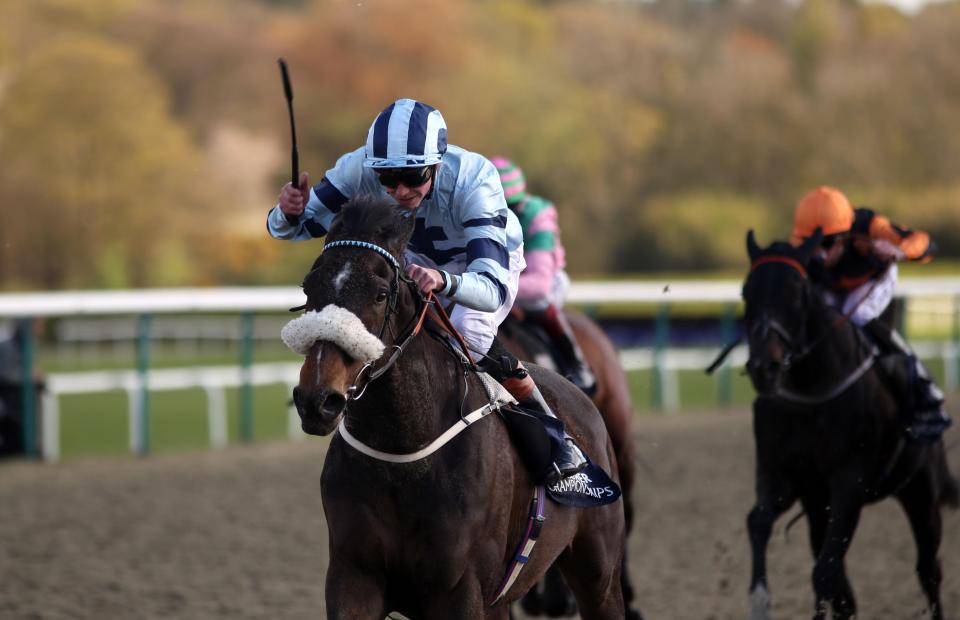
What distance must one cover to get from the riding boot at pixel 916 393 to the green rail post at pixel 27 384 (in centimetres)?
687

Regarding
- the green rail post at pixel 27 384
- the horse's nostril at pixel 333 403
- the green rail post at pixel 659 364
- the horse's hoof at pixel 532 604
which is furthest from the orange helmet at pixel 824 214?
the green rail post at pixel 659 364

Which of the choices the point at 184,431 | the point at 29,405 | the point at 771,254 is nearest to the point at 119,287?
the point at 184,431

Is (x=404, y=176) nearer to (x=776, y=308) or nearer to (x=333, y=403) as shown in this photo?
(x=333, y=403)

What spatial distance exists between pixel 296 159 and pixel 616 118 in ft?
104

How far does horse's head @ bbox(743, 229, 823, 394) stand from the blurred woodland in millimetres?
23421

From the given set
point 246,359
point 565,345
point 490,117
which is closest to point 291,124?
point 565,345

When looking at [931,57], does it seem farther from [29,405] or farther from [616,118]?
[29,405]

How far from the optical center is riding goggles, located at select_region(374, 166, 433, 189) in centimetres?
358

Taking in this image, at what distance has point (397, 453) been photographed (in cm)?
342

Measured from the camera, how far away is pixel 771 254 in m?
5.71

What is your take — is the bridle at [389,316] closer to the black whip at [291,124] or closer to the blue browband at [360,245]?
the blue browband at [360,245]

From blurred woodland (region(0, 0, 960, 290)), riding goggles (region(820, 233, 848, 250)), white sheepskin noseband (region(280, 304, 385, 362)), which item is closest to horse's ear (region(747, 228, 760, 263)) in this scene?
riding goggles (region(820, 233, 848, 250))

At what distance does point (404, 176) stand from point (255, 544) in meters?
4.79

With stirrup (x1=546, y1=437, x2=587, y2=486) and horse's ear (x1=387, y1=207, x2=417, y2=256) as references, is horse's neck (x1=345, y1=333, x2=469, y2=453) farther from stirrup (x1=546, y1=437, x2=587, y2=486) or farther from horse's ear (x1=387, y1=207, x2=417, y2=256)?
stirrup (x1=546, y1=437, x2=587, y2=486)
